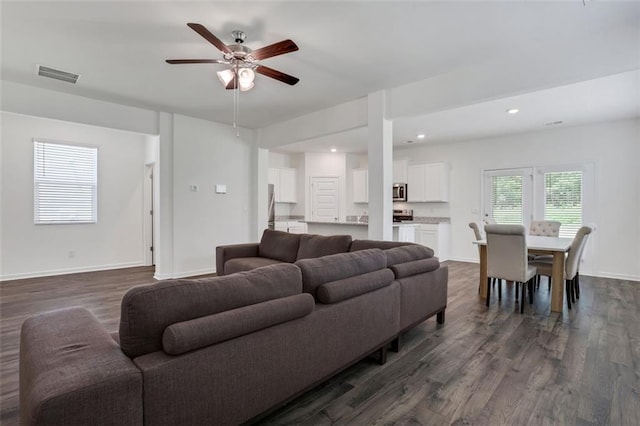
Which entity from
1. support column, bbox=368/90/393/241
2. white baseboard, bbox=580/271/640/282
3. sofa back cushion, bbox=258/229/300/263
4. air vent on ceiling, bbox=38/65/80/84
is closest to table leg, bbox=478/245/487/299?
support column, bbox=368/90/393/241

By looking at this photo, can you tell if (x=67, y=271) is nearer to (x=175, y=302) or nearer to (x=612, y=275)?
(x=175, y=302)

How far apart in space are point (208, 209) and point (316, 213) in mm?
3162

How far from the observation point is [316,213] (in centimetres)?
825

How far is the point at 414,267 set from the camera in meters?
2.75

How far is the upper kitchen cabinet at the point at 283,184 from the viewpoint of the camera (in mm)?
8000

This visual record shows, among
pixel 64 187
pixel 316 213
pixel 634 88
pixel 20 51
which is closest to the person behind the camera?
pixel 20 51

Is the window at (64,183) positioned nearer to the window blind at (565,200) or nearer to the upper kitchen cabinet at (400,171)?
the upper kitchen cabinet at (400,171)

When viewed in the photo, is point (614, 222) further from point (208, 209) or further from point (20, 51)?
point (20, 51)

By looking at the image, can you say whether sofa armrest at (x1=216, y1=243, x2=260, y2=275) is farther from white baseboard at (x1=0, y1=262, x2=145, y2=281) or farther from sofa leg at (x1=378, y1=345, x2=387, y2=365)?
white baseboard at (x1=0, y1=262, x2=145, y2=281)

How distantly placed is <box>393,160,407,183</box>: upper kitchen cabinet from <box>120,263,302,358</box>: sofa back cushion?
647 cm

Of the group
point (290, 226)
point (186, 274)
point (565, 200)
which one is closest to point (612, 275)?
point (565, 200)

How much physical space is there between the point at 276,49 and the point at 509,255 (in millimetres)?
3346

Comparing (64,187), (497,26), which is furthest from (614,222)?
(64,187)

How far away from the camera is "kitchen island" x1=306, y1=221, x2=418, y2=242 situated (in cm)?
580
